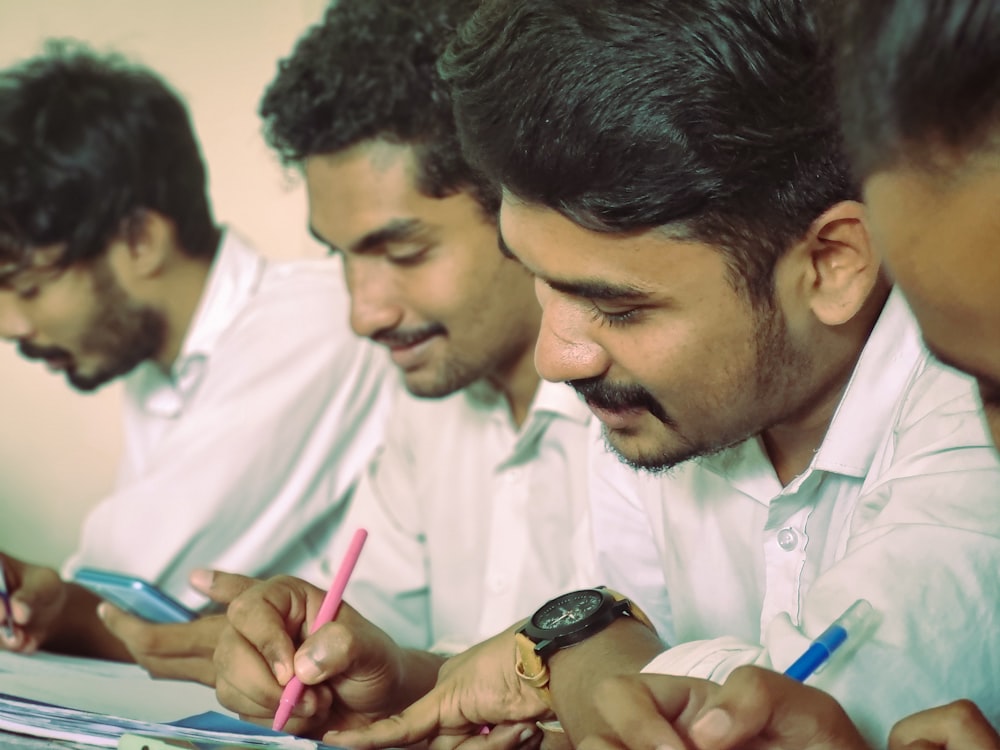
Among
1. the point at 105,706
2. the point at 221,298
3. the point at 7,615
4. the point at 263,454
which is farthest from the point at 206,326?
the point at 105,706

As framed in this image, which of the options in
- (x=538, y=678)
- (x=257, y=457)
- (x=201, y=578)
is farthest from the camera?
(x=257, y=457)

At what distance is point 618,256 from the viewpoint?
2.77ft

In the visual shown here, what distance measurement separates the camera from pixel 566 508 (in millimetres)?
1360

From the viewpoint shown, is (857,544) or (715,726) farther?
(857,544)

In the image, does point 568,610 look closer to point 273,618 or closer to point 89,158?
point 273,618

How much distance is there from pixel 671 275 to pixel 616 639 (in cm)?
26

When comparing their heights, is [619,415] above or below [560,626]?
above

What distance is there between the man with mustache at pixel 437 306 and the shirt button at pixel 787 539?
374 mm

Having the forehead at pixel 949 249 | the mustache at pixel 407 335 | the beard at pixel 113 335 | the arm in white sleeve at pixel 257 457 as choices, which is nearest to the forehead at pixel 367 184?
the mustache at pixel 407 335

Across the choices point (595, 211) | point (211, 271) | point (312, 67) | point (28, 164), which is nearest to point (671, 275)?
point (595, 211)

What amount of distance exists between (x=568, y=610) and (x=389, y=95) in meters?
0.75

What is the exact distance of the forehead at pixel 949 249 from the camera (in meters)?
0.58

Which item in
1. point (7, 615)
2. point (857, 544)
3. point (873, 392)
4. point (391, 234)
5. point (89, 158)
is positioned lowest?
point (7, 615)

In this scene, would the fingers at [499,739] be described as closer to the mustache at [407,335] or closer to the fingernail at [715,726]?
the fingernail at [715,726]
